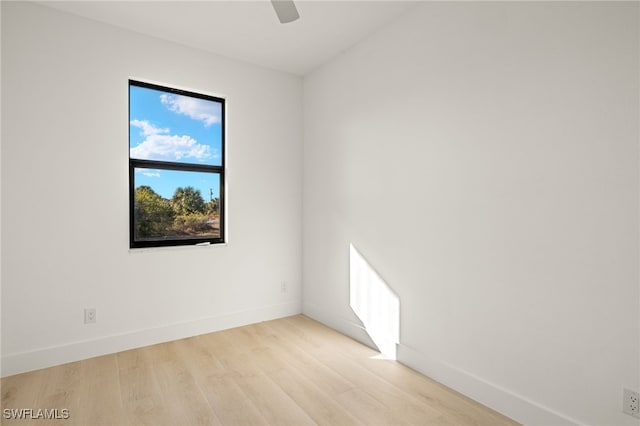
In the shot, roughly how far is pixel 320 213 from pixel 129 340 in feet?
6.93

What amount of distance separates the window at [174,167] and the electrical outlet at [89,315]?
59 cm

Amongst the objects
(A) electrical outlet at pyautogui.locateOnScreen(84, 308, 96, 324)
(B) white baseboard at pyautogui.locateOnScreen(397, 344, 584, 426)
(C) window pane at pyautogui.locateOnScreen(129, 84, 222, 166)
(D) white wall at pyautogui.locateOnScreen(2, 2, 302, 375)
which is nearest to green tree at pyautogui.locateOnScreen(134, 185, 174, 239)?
(D) white wall at pyautogui.locateOnScreen(2, 2, 302, 375)

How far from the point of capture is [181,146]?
325 centimetres

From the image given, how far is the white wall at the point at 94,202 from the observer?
2.48 meters

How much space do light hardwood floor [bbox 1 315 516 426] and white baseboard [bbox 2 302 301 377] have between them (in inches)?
2.7

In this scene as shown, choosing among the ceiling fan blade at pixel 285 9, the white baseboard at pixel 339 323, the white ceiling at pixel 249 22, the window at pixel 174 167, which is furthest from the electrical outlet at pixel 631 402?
the window at pixel 174 167

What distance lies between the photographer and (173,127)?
3.21 meters

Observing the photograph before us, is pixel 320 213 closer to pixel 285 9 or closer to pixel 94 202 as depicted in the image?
pixel 94 202

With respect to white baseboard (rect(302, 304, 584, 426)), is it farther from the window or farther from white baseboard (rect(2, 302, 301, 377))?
the window

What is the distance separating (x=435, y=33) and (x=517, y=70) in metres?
0.73

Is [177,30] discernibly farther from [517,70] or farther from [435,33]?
[517,70]

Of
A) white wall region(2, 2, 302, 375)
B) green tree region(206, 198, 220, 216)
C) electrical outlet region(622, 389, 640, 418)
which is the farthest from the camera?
green tree region(206, 198, 220, 216)

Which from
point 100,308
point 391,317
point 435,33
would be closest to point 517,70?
point 435,33

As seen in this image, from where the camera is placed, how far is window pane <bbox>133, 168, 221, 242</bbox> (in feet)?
10.00
